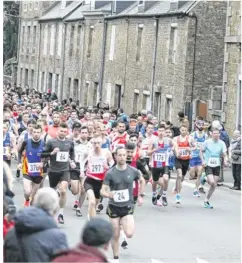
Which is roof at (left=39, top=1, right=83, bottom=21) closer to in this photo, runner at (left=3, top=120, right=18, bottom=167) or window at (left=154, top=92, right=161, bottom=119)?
window at (left=154, top=92, right=161, bottom=119)

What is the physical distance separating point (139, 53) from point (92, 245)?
32509 millimetres

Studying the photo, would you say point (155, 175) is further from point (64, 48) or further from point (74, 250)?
point (64, 48)

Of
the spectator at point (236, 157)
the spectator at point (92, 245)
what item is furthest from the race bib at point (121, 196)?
the spectator at point (236, 157)

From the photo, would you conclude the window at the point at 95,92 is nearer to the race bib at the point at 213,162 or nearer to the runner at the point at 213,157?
the runner at the point at 213,157

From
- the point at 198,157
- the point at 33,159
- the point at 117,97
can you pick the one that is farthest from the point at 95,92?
the point at 33,159

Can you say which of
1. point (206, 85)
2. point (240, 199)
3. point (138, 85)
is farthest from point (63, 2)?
point (240, 199)

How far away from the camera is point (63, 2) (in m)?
54.5

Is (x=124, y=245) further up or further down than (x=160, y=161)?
further down

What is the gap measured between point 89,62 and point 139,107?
8.33m

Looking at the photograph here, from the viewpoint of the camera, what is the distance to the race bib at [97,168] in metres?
15.8

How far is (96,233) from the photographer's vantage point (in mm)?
7301

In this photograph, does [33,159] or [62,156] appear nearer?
[62,156]

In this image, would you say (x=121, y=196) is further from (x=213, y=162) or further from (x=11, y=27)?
(x=11, y=27)

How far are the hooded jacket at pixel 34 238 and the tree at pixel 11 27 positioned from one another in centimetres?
5485
